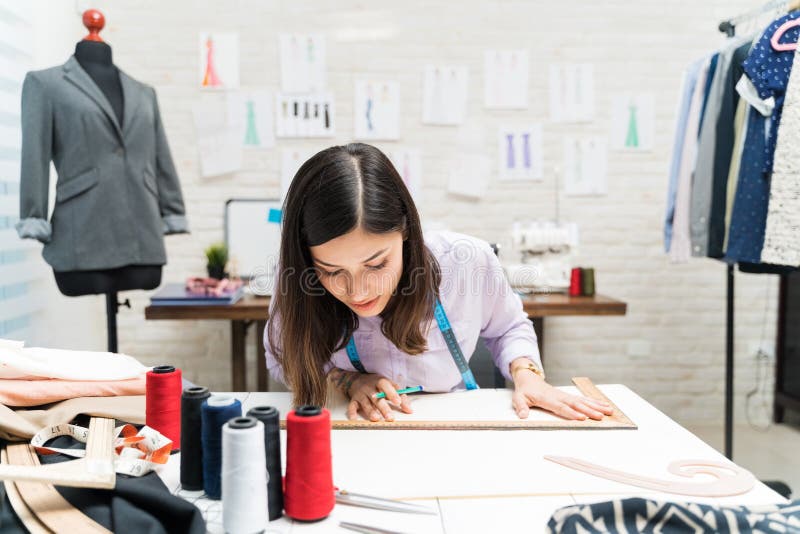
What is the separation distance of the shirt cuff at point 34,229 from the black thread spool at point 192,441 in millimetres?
1494

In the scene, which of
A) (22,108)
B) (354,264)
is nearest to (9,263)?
(22,108)

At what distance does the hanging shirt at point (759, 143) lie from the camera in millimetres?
2184

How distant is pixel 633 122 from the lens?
10.9 feet

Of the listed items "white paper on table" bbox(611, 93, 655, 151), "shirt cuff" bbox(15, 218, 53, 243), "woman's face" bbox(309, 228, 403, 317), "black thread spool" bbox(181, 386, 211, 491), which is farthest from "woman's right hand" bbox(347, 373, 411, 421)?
"white paper on table" bbox(611, 93, 655, 151)

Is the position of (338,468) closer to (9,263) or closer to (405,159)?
(9,263)

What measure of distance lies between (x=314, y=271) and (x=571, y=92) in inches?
96.8

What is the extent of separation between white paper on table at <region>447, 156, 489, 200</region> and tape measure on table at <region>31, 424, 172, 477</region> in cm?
245

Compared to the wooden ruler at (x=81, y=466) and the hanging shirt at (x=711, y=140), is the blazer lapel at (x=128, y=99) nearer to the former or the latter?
the wooden ruler at (x=81, y=466)

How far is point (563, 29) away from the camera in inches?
129

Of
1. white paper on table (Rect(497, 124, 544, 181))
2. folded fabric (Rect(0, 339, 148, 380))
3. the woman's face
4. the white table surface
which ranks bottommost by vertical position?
the white table surface

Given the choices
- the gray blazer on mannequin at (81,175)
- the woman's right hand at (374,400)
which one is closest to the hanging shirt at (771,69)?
the woman's right hand at (374,400)

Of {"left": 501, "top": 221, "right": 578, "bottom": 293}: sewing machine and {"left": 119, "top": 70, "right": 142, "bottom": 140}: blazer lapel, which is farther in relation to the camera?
{"left": 501, "top": 221, "right": 578, "bottom": 293}: sewing machine

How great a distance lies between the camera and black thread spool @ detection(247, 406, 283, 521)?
33.8 inches

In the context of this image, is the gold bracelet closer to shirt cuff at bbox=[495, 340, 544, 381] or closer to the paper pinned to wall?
shirt cuff at bbox=[495, 340, 544, 381]
